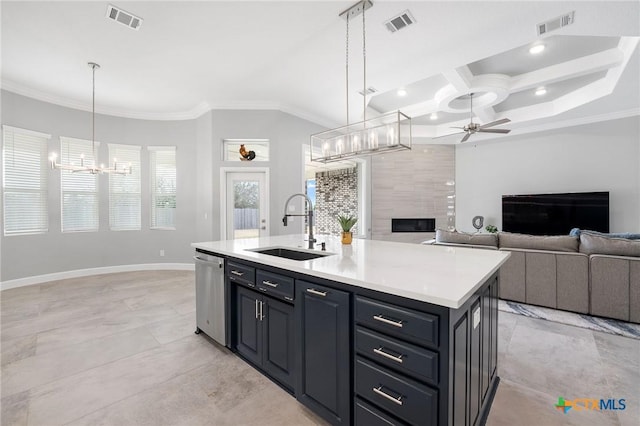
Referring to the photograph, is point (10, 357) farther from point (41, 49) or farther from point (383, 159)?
point (383, 159)

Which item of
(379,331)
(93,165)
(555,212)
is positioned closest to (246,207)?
(93,165)

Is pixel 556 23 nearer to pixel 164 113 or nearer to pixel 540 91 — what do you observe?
pixel 540 91

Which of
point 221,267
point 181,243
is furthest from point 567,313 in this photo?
point 181,243

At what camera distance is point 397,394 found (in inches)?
50.9

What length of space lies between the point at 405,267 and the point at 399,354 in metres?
0.55

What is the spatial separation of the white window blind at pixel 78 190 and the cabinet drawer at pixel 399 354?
18.4 ft

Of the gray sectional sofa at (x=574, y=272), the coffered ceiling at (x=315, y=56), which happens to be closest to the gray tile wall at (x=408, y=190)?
the coffered ceiling at (x=315, y=56)

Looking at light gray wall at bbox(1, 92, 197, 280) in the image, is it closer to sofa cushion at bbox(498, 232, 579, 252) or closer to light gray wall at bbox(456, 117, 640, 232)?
sofa cushion at bbox(498, 232, 579, 252)

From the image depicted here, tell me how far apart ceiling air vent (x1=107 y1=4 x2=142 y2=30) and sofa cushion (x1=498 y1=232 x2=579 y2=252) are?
499 centimetres

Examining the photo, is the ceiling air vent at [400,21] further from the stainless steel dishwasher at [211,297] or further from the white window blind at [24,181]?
the white window blind at [24,181]

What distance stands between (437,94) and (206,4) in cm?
385

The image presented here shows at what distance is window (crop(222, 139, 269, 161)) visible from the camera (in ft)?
16.9

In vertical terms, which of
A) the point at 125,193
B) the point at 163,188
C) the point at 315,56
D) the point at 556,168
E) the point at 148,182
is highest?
the point at 315,56

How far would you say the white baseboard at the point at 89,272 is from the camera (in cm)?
440
